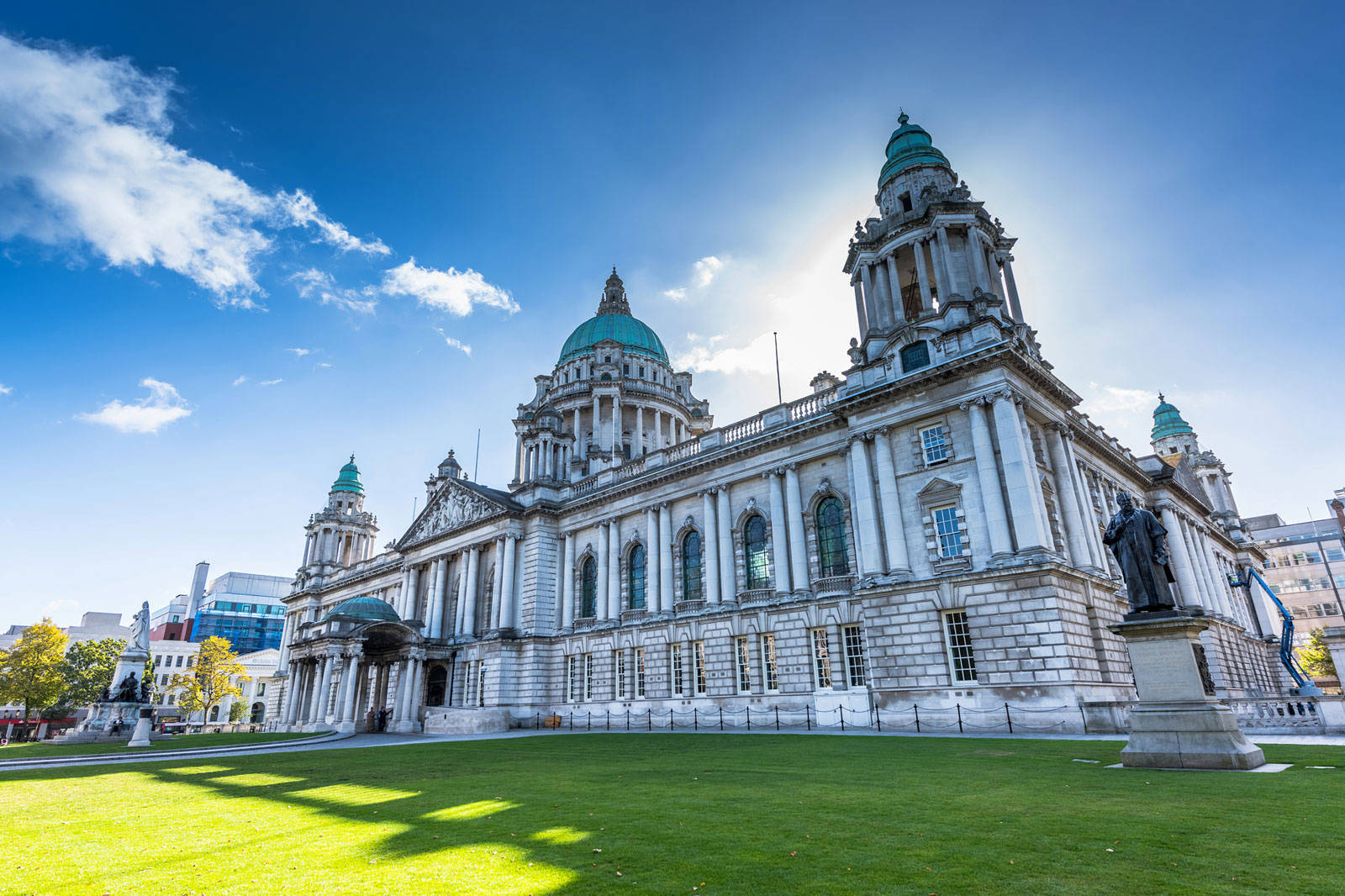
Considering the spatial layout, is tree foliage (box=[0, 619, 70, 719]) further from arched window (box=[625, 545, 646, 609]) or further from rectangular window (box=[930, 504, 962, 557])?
rectangular window (box=[930, 504, 962, 557])

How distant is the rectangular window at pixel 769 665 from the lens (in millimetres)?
33281

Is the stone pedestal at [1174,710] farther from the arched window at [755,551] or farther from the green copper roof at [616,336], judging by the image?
the green copper roof at [616,336]

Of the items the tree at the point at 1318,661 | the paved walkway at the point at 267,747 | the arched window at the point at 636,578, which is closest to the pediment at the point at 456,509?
the arched window at the point at 636,578

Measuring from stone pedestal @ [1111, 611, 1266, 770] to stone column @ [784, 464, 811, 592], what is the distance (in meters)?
19.9

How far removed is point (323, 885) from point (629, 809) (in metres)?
4.76

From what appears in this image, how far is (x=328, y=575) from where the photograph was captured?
2857 inches

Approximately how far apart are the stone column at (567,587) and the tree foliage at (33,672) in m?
47.3

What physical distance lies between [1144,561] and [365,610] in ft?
144

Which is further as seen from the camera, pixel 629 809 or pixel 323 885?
pixel 629 809

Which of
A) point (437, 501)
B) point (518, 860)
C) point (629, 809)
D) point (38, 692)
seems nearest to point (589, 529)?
point (437, 501)

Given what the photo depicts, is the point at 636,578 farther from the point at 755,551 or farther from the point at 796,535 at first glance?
the point at 796,535

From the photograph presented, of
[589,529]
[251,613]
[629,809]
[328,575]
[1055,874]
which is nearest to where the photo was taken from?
[1055,874]

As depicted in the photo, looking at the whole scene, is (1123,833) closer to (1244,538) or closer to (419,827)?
(419,827)

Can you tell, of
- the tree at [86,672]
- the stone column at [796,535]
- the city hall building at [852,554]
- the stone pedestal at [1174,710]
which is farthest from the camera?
the tree at [86,672]
